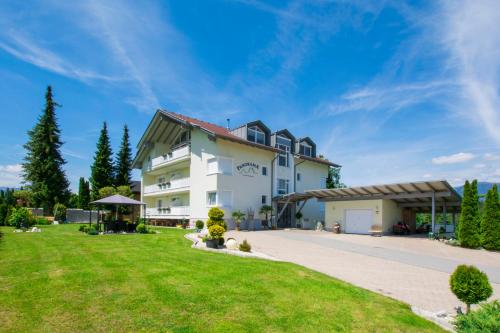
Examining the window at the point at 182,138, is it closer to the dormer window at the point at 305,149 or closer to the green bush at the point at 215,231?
the dormer window at the point at 305,149

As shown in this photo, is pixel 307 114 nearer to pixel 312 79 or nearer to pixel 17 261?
pixel 312 79

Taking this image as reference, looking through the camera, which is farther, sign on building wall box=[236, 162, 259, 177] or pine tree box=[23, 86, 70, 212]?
pine tree box=[23, 86, 70, 212]

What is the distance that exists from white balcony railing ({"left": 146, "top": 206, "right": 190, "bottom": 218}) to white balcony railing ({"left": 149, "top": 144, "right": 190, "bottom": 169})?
16.2 feet

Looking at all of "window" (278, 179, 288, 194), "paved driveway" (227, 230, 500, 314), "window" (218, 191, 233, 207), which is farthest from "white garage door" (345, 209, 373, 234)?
"window" (218, 191, 233, 207)

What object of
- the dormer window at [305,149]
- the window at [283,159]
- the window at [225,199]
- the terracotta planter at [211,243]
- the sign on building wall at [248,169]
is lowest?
the terracotta planter at [211,243]

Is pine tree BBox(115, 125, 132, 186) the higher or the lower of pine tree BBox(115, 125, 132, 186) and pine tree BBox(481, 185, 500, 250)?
the higher

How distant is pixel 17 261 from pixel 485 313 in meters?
11.6

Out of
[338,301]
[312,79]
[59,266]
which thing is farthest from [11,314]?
[312,79]

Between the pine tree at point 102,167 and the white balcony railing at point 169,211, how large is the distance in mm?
8311

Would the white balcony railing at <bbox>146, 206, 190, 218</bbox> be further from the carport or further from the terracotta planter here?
the terracotta planter

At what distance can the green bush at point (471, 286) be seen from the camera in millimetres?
5859

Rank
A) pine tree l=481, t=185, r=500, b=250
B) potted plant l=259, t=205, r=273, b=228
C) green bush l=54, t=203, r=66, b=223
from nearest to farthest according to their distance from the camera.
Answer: pine tree l=481, t=185, r=500, b=250
potted plant l=259, t=205, r=273, b=228
green bush l=54, t=203, r=66, b=223

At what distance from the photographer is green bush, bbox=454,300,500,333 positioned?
16.4 ft

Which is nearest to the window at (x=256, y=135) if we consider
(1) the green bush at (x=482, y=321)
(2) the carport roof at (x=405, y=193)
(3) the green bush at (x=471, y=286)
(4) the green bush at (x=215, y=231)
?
(2) the carport roof at (x=405, y=193)
